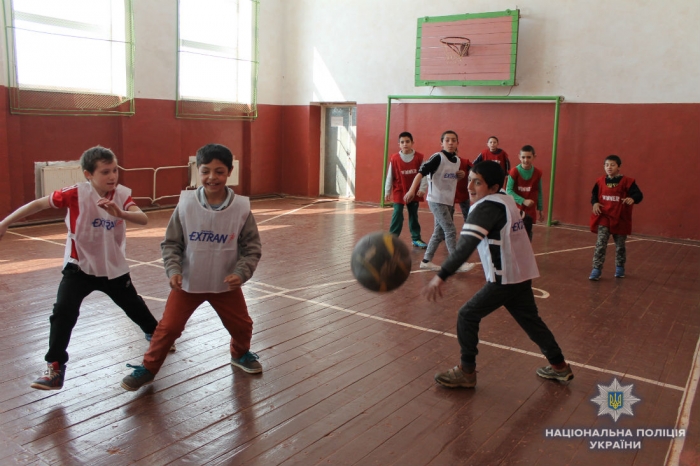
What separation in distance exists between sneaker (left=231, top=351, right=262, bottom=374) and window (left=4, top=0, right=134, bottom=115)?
291 inches

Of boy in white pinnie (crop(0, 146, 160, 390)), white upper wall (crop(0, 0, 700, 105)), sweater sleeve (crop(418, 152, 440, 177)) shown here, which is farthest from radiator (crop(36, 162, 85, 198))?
boy in white pinnie (crop(0, 146, 160, 390))

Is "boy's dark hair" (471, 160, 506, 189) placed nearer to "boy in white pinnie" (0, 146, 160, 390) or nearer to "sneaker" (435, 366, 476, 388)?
"sneaker" (435, 366, 476, 388)

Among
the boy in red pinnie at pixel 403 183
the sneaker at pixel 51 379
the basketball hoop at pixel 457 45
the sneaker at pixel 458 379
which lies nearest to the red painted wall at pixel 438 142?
the basketball hoop at pixel 457 45

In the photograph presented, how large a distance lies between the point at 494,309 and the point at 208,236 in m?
1.77

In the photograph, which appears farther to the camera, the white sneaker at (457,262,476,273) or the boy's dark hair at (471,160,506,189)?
the white sneaker at (457,262,476,273)

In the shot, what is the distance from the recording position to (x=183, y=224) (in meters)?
3.57

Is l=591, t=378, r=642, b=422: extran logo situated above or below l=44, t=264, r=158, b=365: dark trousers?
below

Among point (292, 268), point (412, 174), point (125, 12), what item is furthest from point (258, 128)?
point (292, 268)

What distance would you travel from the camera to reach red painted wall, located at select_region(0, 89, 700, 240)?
986 centimetres

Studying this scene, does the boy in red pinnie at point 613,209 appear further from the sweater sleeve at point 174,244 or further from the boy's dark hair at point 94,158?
the boy's dark hair at point 94,158

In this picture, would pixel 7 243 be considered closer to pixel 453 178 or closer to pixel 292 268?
pixel 292 268

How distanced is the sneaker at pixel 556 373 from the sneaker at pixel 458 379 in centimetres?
52

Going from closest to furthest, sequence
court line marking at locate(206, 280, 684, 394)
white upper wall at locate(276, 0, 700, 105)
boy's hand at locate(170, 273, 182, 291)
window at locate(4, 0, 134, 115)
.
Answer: boy's hand at locate(170, 273, 182, 291) → court line marking at locate(206, 280, 684, 394) → window at locate(4, 0, 134, 115) → white upper wall at locate(276, 0, 700, 105)

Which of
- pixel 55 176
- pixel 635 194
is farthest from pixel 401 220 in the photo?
pixel 55 176
